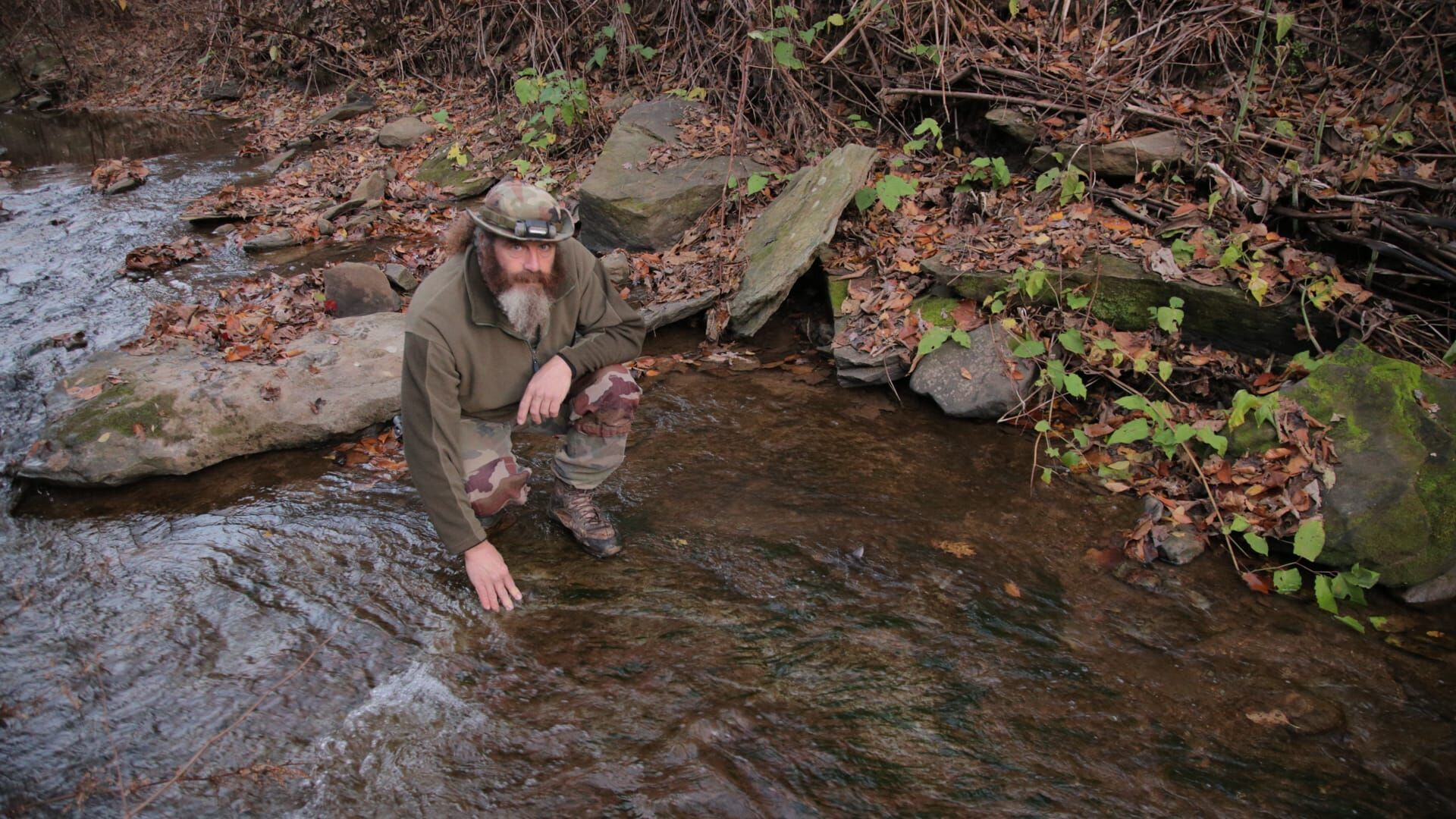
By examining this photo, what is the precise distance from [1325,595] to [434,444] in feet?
11.8

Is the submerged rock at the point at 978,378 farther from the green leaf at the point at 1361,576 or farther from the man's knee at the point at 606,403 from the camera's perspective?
the man's knee at the point at 606,403

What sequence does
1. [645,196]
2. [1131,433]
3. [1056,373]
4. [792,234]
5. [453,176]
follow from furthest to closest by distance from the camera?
[453,176], [645,196], [792,234], [1056,373], [1131,433]

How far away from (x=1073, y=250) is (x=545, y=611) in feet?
12.2

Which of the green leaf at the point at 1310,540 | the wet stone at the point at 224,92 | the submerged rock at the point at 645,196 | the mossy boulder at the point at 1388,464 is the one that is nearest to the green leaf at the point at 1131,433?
the mossy boulder at the point at 1388,464

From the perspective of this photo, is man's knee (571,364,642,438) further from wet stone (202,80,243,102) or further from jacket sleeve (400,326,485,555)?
wet stone (202,80,243,102)

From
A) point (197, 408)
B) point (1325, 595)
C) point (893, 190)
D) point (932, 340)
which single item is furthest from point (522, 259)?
point (1325, 595)

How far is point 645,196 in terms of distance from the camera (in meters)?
6.52

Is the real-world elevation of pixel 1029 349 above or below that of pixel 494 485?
below

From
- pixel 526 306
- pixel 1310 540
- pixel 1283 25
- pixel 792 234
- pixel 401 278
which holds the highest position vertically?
pixel 1283 25

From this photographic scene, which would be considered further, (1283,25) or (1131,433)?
(1283,25)

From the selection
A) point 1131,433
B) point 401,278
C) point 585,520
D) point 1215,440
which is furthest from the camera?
point 401,278

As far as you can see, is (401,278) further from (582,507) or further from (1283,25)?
(1283,25)

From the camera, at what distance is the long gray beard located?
2.91 meters

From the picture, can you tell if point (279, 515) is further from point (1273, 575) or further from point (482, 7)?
point (482, 7)
